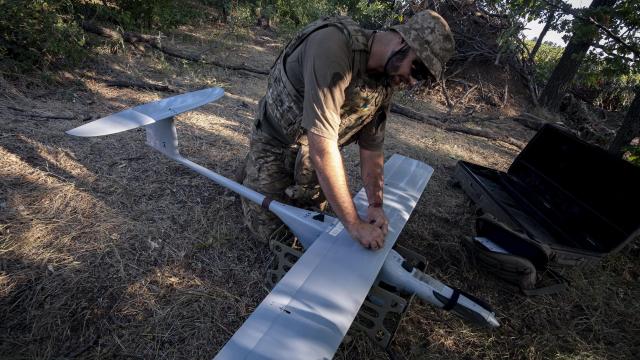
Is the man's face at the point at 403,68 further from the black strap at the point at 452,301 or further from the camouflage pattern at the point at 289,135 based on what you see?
the black strap at the point at 452,301

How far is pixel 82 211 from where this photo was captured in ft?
10.1

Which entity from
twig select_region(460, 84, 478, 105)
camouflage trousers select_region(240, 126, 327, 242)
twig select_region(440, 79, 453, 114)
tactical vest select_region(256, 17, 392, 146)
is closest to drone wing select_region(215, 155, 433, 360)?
camouflage trousers select_region(240, 126, 327, 242)

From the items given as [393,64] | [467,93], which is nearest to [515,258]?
[393,64]

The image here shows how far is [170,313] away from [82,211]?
149cm

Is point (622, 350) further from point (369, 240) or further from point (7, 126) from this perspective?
point (7, 126)

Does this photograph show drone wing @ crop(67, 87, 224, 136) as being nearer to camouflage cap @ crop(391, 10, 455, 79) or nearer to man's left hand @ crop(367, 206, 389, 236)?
man's left hand @ crop(367, 206, 389, 236)

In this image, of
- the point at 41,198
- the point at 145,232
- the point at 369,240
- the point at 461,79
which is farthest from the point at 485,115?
the point at 41,198

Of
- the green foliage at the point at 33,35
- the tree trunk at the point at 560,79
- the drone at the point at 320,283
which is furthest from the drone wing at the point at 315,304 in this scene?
the tree trunk at the point at 560,79

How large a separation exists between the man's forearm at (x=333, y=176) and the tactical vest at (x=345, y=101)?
0.64 meters

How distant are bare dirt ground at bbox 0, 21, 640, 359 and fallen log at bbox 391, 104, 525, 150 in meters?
3.18

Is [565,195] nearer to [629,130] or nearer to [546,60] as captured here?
[629,130]

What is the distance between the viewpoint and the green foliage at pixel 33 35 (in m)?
4.73

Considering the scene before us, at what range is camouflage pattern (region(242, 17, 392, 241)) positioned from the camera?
275cm

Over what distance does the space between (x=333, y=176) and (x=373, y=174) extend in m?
0.79
